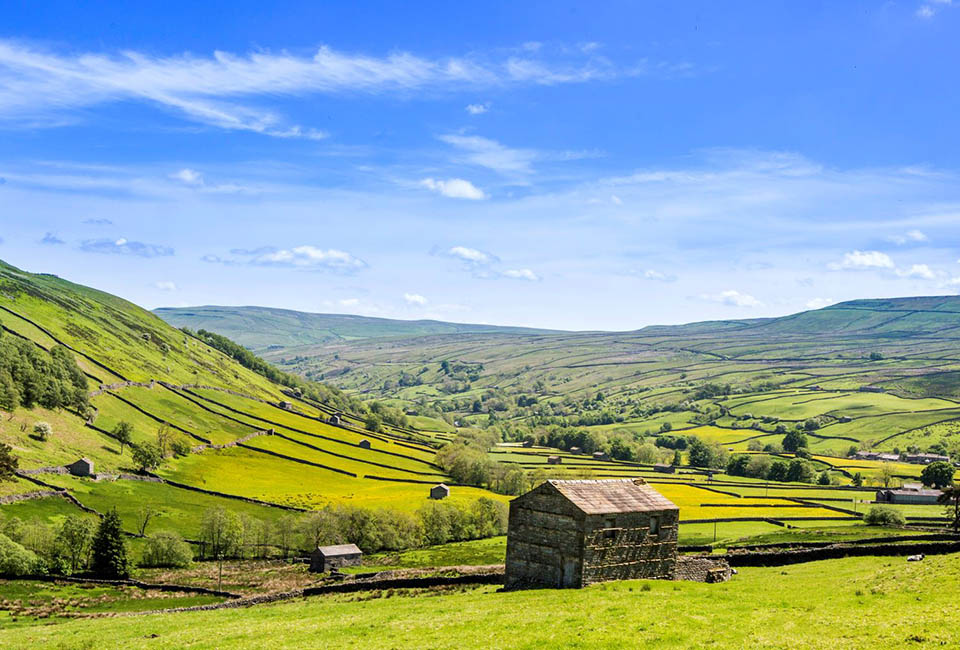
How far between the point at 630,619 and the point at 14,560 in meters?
68.0

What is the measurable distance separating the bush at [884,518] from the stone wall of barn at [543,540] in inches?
2541

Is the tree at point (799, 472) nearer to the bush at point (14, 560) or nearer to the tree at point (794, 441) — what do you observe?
the tree at point (794, 441)

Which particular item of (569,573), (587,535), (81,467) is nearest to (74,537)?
(81,467)

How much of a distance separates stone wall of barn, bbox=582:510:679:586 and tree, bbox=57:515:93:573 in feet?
214

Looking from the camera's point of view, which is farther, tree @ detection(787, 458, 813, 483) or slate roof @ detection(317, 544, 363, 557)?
tree @ detection(787, 458, 813, 483)

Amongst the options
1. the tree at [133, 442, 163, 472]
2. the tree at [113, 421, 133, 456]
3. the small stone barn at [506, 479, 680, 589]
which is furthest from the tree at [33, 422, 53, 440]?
the small stone barn at [506, 479, 680, 589]

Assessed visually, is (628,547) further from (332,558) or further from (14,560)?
(14,560)

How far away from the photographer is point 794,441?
7485 inches

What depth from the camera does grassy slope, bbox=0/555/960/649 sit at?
27.9 m

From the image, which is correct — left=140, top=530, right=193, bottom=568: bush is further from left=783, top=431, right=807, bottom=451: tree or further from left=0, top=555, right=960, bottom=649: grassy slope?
left=783, top=431, right=807, bottom=451: tree

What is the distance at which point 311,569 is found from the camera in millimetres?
89688

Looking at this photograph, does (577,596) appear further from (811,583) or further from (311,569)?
(311,569)

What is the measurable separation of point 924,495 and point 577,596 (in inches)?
4102

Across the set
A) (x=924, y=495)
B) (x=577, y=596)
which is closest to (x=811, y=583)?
(x=577, y=596)
